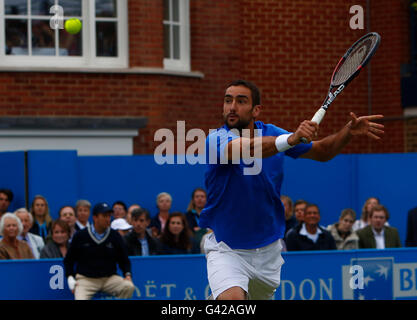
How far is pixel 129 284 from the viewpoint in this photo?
1055 centimetres

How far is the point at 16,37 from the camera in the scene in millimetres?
15289

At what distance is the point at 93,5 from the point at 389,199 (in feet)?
18.4

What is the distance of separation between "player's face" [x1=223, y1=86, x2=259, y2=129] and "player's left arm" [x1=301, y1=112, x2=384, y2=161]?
57 centimetres

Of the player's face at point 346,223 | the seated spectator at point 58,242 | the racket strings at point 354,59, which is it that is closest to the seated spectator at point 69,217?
the seated spectator at point 58,242

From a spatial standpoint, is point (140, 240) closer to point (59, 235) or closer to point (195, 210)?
point (59, 235)

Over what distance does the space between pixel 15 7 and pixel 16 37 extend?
0.45 m

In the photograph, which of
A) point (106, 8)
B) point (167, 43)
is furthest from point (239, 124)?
point (167, 43)

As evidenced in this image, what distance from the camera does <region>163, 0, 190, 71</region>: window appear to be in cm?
1620

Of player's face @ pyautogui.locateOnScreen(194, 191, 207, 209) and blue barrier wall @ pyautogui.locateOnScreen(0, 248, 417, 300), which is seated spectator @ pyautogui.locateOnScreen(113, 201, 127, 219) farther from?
blue barrier wall @ pyautogui.locateOnScreen(0, 248, 417, 300)

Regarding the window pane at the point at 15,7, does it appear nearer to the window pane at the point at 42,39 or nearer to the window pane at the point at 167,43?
the window pane at the point at 42,39

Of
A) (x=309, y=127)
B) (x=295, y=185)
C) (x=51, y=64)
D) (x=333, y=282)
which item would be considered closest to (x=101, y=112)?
(x=51, y=64)

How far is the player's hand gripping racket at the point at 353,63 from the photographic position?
6906mm

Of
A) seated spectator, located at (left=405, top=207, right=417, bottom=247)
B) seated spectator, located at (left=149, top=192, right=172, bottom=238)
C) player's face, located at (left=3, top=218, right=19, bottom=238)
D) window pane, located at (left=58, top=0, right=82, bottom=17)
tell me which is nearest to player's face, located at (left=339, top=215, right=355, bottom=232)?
seated spectator, located at (left=405, top=207, right=417, bottom=247)

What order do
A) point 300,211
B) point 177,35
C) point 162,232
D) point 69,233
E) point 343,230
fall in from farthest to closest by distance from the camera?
point 177,35, point 343,230, point 300,211, point 162,232, point 69,233
